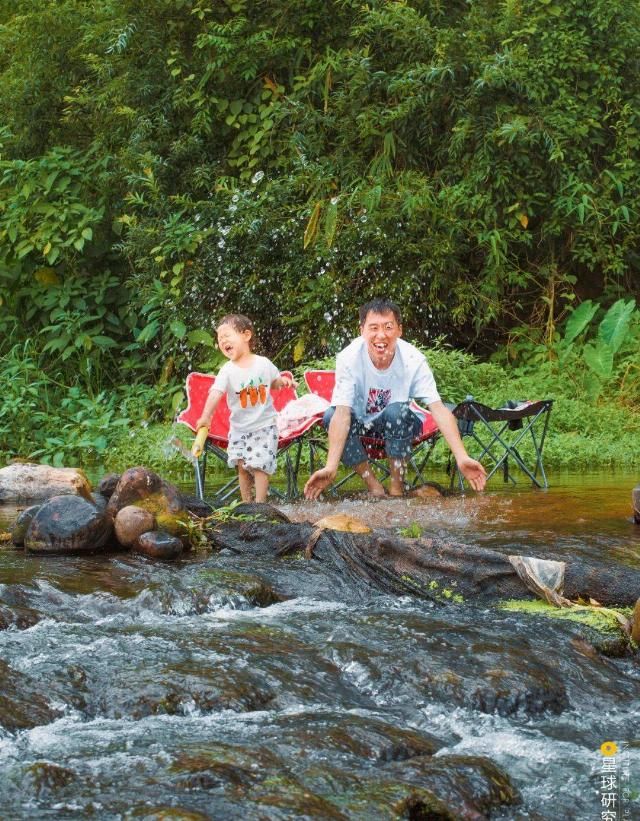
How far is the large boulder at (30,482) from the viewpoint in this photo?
8.06 metres

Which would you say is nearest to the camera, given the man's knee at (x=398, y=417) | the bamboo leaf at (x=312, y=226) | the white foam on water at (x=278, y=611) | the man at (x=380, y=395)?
the white foam on water at (x=278, y=611)

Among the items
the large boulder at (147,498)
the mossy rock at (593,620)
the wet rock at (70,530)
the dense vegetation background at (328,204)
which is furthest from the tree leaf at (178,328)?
the mossy rock at (593,620)

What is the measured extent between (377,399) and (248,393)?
798mm

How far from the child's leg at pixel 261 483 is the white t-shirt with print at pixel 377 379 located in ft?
2.27

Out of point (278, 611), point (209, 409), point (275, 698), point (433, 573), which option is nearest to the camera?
point (275, 698)

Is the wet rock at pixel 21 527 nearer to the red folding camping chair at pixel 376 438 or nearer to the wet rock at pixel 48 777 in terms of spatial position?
the red folding camping chair at pixel 376 438

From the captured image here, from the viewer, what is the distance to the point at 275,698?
12.0ft

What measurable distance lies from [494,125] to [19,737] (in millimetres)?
9762

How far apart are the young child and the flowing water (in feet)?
6.02

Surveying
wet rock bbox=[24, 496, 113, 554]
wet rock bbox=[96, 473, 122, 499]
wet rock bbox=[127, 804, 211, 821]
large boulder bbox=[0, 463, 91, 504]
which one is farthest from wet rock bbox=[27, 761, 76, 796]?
large boulder bbox=[0, 463, 91, 504]

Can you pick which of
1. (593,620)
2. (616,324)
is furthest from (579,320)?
(593,620)

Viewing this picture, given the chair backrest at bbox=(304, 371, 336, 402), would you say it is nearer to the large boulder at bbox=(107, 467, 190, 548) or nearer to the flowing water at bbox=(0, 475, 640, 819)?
the large boulder at bbox=(107, 467, 190, 548)

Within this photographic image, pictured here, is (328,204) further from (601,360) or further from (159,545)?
(159,545)

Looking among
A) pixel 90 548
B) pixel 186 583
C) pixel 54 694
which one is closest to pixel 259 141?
pixel 90 548
